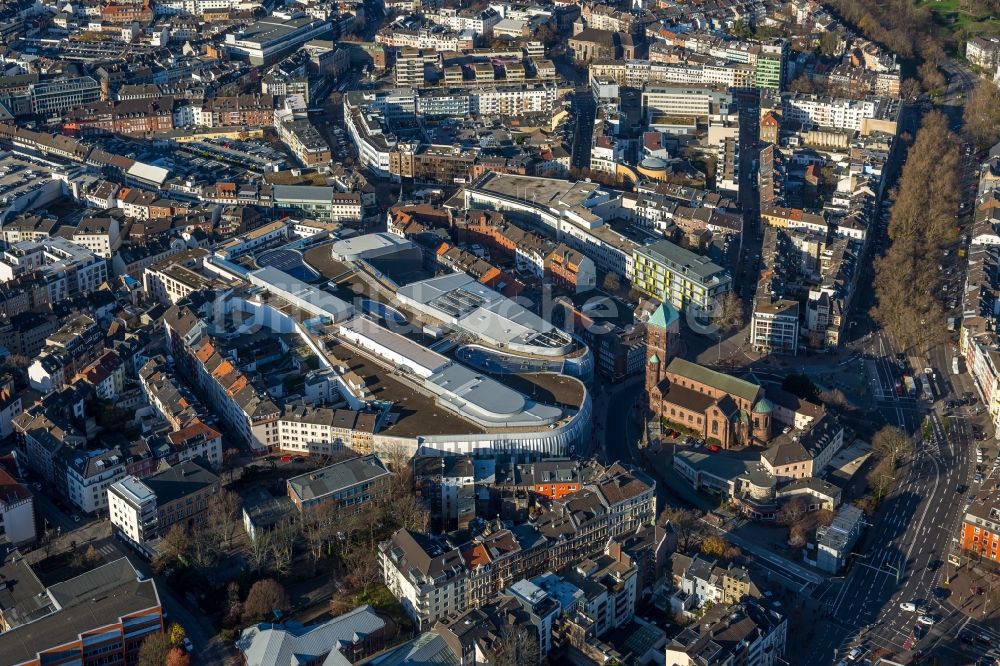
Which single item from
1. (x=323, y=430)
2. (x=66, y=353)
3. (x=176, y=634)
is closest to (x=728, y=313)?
(x=323, y=430)

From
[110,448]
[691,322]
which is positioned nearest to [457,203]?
[691,322]

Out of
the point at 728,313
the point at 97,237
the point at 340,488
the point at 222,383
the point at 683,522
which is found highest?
the point at 97,237

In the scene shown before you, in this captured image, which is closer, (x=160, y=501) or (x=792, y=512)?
(x=160, y=501)

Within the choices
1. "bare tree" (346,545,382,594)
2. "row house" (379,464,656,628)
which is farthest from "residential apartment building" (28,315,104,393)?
"row house" (379,464,656,628)

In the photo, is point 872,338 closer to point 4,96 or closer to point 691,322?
point 691,322

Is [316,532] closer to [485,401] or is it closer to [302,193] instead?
[485,401]

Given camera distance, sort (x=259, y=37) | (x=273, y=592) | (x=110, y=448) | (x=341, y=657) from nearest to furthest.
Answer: (x=341, y=657) → (x=273, y=592) → (x=110, y=448) → (x=259, y=37)

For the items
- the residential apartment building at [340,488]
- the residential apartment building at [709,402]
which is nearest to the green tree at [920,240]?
the residential apartment building at [709,402]

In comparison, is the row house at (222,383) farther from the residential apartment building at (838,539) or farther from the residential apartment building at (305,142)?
the residential apartment building at (305,142)
